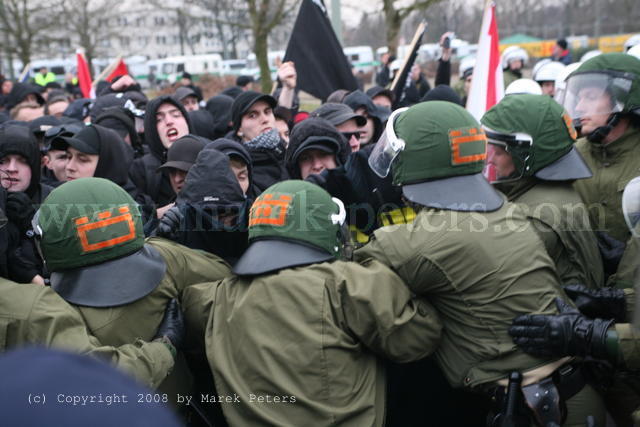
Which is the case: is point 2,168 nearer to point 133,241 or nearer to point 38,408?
point 133,241

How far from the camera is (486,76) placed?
5426 mm

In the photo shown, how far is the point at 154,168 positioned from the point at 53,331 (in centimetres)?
289

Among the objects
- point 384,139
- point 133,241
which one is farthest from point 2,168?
point 384,139

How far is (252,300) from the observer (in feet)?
8.54

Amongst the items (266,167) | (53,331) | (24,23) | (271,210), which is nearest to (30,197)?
(266,167)

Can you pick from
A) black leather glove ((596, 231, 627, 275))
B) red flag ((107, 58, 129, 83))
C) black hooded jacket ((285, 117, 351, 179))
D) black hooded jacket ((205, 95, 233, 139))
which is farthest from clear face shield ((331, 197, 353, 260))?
red flag ((107, 58, 129, 83))

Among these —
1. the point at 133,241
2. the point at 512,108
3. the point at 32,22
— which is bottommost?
the point at 133,241

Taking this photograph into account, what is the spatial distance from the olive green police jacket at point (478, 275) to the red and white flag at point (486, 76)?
2.84 meters

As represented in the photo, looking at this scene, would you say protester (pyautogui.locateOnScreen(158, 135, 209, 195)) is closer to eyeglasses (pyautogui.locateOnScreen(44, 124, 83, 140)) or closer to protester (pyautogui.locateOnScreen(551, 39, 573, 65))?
eyeglasses (pyautogui.locateOnScreen(44, 124, 83, 140))

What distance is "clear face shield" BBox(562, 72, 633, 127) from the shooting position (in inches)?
151

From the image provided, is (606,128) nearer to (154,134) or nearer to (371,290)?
(371,290)

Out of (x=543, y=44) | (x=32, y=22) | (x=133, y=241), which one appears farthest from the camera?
(x=543, y=44)

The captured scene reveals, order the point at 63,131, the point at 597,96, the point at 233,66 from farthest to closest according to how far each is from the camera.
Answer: the point at 233,66 < the point at 63,131 < the point at 597,96

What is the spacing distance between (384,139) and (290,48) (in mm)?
4074
